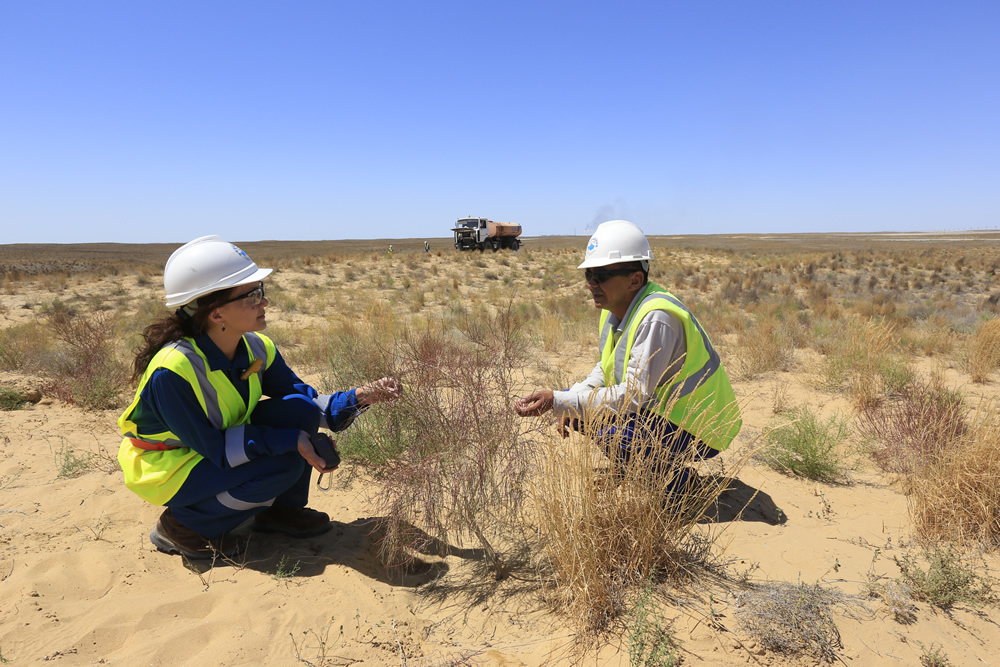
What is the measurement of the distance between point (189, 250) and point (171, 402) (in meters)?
0.63

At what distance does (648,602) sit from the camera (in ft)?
6.56

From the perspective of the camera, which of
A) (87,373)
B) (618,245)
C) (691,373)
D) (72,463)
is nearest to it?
(691,373)

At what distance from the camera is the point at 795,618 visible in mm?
1895

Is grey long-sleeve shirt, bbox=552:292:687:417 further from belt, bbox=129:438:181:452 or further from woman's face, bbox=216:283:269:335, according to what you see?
belt, bbox=129:438:181:452

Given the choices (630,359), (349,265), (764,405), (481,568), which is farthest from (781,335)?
(349,265)

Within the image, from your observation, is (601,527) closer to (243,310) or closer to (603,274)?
(603,274)

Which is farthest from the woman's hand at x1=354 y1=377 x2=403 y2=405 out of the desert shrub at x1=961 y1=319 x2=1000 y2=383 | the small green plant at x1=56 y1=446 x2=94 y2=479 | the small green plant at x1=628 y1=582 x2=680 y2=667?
the desert shrub at x1=961 y1=319 x2=1000 y2=383

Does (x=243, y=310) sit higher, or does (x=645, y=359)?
(x=243, y=310)

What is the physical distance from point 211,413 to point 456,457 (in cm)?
109

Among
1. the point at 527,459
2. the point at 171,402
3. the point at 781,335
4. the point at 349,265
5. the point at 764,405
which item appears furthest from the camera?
the point at 349,265

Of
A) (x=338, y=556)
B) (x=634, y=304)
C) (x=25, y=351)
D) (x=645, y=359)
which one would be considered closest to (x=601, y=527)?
(x=645, y=359)

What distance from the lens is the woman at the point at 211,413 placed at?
223 centimetres

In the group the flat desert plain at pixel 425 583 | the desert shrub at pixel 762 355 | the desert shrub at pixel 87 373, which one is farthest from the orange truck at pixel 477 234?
the flat desert plain at pixel 425 583

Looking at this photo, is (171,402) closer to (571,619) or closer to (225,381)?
(225,381)
